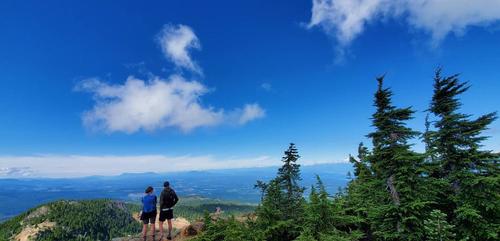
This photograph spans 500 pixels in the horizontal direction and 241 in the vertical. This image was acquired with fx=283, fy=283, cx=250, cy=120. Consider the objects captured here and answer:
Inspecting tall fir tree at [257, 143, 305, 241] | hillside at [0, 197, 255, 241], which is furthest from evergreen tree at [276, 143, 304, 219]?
hillside at [0, 197, 255, 241]

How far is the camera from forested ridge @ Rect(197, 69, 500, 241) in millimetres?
15242

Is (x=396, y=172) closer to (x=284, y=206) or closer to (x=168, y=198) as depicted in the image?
(x=284, y=206)

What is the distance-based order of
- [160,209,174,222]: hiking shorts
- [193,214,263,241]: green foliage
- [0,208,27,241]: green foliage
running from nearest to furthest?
1. [193,214,263,241]: green foliage
2. [160,209,174,222]: hiking shorts
3. [0,208,27,241]: green foliage

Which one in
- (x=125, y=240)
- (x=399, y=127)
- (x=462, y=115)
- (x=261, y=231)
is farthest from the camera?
(x=125, y=240)

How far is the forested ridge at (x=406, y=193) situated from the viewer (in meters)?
15.2

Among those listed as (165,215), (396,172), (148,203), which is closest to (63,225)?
(165,215)

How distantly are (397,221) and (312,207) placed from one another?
6.43 metres

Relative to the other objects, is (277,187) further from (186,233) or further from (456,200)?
(456,200)

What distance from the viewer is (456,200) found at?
1764cm

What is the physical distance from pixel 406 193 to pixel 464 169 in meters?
5.07

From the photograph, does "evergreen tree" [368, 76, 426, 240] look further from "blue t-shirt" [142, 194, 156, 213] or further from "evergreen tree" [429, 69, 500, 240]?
"blue t-shirt" [142, 194, 156, 213]

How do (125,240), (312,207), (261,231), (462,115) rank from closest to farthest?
(312,207) < (261,231) < (462,115) < (125,240)

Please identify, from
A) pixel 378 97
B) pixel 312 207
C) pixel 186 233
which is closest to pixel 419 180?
pixel 378 97

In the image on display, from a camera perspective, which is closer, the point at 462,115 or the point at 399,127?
the point at 399,127
